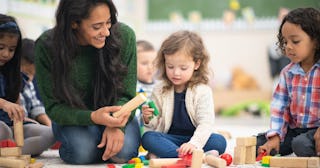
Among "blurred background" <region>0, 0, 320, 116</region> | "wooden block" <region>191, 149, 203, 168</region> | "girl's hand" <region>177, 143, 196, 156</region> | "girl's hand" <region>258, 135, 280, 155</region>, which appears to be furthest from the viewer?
"blurred background" <region>0, 0, 320, 116</region>

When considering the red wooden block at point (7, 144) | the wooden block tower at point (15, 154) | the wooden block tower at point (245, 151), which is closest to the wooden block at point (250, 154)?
the wooden block tower at point (245, 151)

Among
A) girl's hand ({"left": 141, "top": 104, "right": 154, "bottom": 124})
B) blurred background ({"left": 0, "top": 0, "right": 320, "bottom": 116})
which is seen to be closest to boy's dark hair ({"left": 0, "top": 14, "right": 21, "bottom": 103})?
girl's hand ({"left": 141, "top": 104, "right": 154, "bottom": 124})

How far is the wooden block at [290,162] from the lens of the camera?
57.5 inches

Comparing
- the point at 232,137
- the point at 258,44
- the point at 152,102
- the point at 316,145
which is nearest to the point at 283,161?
the point at 316,145

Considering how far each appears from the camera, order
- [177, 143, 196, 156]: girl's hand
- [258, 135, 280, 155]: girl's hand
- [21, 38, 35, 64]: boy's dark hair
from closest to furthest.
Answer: [177, 143, 196, 156]: girl's hand, [258, 135, 280, 155]: girl's hand, [21, 38, 35, 64]: boy's dark hair

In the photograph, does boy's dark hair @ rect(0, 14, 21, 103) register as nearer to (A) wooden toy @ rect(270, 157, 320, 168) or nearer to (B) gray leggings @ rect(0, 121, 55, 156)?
(B) gray leggings @ rect(0, 121, 55, 156)

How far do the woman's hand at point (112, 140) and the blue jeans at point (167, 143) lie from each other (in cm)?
12

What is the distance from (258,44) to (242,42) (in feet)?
0.52

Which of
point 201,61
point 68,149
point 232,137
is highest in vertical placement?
point 201,61

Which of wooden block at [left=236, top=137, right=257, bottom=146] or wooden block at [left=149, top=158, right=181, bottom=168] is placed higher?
wooden block at [left=236, top=137, right=257, bottom=146]

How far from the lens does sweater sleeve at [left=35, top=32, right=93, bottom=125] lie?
5.23 ft

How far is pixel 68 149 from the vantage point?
1.64m

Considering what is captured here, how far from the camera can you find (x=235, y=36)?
506cm

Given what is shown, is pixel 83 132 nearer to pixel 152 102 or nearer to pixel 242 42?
pixel 152 102
